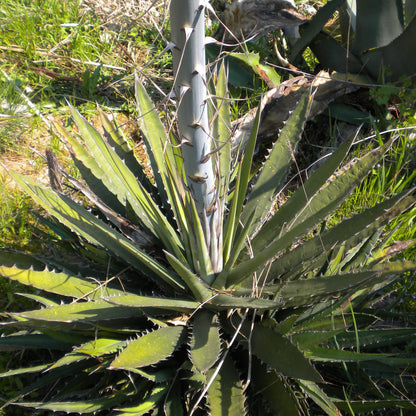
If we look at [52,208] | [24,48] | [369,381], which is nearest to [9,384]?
[52,208]

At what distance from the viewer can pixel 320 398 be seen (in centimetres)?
150

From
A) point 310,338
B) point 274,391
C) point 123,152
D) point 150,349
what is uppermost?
point 123,152

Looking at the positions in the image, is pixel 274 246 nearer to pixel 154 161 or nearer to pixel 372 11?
pixel 154 161

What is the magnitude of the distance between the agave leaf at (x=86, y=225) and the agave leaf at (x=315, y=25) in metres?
1.70

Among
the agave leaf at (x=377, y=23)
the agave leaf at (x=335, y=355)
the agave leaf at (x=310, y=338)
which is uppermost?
the agave leaf at (x=377, y=23)

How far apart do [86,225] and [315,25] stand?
178cm

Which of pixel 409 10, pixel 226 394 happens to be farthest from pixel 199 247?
pixel 409 10

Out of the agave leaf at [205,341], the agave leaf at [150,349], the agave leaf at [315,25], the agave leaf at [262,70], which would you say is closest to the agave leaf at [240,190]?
the agave leaf at [205,341]

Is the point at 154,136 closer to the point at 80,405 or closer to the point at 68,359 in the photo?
the point at 68,359

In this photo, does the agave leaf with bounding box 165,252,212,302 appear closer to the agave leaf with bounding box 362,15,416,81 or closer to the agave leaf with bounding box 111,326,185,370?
the agave leaf with bounding box 111,326,185,370

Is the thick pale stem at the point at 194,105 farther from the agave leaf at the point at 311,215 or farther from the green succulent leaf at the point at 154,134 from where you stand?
the green succulent leaf at the point at 154,134

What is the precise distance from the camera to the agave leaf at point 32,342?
1.68 m

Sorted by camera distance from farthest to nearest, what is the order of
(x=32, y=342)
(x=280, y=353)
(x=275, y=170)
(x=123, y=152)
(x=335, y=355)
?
(x=123, y=152) < (x=275, y=170) < (x=32, y=342) < (x=335, y=355) < (x=280, y=353)

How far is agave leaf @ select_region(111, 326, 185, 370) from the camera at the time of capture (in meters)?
1.35
